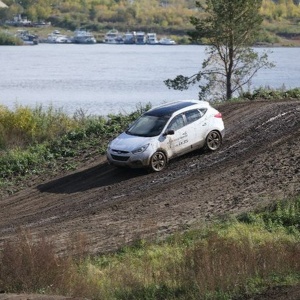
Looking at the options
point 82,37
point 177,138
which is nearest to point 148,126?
point 177,138

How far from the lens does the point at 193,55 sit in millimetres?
109875

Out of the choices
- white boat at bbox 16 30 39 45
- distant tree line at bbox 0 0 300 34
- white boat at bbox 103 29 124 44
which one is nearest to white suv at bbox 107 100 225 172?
distant tree line at bbox 0 0 300 34

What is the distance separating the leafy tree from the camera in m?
42.4

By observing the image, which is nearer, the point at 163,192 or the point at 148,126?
the point at 163,192

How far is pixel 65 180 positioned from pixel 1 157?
12.9 ft

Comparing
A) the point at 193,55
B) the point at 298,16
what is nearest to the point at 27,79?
the point at 193,55

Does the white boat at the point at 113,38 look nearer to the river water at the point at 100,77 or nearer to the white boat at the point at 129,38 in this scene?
the white boat at the point at 129,38

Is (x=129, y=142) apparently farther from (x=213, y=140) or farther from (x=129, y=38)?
(x=129, y=38)

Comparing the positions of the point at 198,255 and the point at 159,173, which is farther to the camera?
the point at 159,173

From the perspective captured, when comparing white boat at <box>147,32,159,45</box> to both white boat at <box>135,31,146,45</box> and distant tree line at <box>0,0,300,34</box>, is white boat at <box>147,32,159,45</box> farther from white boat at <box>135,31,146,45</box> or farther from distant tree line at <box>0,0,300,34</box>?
distant tree line at <box>0,0,300,34</box>

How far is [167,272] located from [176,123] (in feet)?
37.6

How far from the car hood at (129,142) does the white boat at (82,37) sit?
115 meters

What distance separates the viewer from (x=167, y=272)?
1415cm

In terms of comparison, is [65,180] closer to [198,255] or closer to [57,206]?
[57,206]
